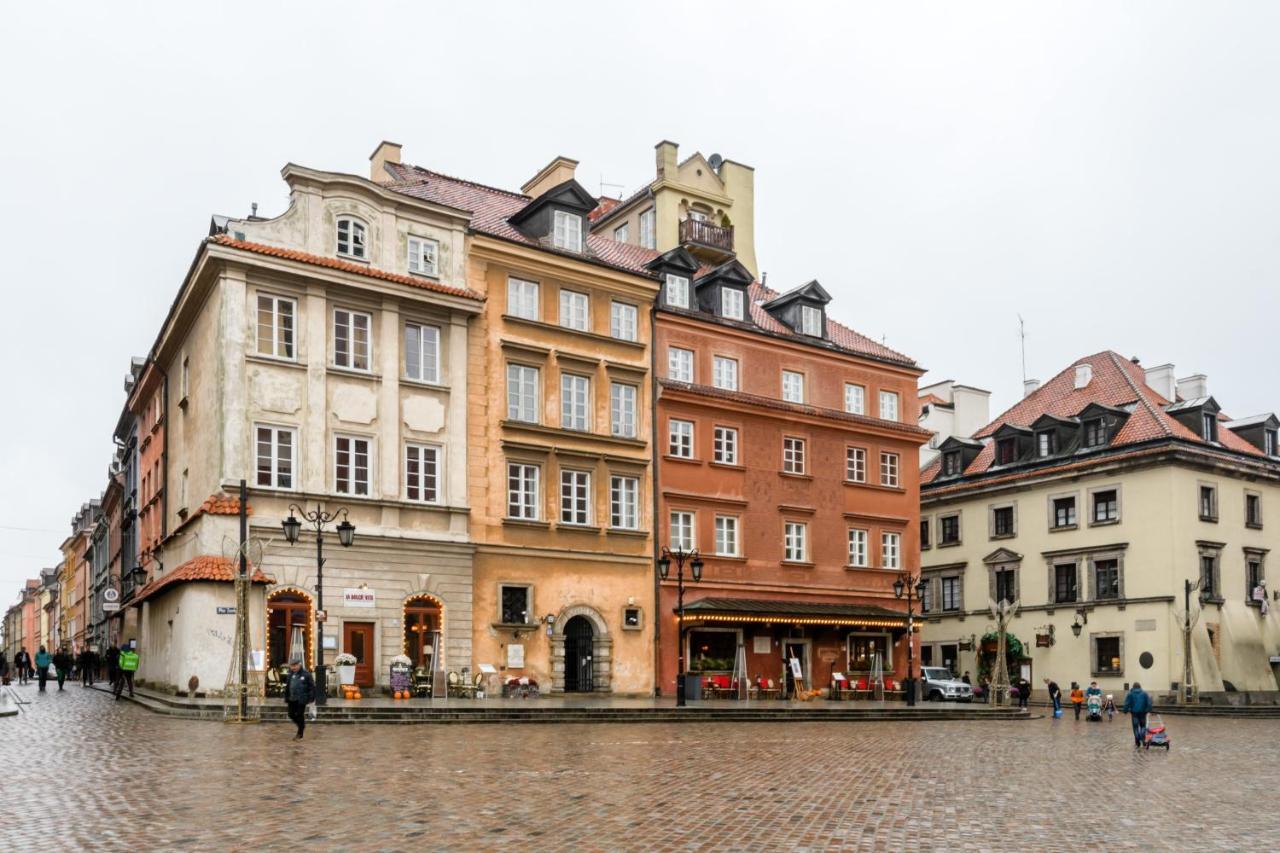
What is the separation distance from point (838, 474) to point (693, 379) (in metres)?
7.35

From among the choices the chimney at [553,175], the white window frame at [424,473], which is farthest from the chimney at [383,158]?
the white window frame at [424,473]

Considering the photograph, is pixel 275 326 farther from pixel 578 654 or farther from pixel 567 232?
pixel 578 654

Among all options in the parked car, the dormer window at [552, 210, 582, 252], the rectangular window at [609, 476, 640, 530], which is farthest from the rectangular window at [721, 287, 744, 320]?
the parked car

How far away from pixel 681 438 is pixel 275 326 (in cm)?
1465

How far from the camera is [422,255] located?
37438 mm

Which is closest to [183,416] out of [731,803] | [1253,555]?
[731,803]

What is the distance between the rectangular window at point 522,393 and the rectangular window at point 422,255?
383cm

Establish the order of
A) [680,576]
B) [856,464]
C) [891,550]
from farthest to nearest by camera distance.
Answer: [891,550], [856,464], [680,576]

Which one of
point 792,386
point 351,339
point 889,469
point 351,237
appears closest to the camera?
point 351,339

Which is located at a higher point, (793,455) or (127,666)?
(793,455)

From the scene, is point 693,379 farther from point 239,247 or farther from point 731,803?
point 731,803

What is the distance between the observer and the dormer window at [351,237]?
3584 centimetres

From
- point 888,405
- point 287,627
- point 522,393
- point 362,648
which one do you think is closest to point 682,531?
point 522,393

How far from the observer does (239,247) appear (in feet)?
109
